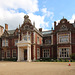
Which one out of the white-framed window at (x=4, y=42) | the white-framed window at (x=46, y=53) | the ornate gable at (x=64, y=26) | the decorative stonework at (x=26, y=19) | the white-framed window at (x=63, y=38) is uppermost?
the decorative stonework at (x=26, y=19)

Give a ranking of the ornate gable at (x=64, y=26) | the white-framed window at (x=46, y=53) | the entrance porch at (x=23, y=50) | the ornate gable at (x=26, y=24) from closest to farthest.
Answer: the entrance porch at (x=23, y=50) < the ornate gable at (x=64, y=26) < the ornate gable at (x=26, y=24) < the white-framed window at (x=46, y=53)

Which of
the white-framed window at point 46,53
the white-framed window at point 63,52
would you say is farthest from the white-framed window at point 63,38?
the white-framed window at point 46,53

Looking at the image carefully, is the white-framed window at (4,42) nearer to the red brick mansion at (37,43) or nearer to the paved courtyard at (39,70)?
the red brick mansion at (37,43)

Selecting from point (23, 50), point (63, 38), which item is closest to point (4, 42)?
point (23, 50)

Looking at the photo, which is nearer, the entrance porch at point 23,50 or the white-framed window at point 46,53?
the entrance porch at point 23,50

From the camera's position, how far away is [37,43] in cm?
2800

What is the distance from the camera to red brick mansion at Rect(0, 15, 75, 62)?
24.7 meters

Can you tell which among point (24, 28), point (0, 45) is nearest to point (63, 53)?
point (24, 28)

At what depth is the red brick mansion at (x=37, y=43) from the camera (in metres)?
24.7

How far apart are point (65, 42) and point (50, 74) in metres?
17.6

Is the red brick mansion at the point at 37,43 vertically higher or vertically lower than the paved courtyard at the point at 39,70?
higher

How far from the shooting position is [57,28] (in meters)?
26.9

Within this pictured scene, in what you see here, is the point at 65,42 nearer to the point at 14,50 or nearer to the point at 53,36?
the point at 53,36

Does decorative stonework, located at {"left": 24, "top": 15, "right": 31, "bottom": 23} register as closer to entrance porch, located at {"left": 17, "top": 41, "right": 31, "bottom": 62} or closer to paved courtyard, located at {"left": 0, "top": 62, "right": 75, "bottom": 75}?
entrance porch, located at {"left": 17, "top": 41, "right": 31, "bottom": 62}
